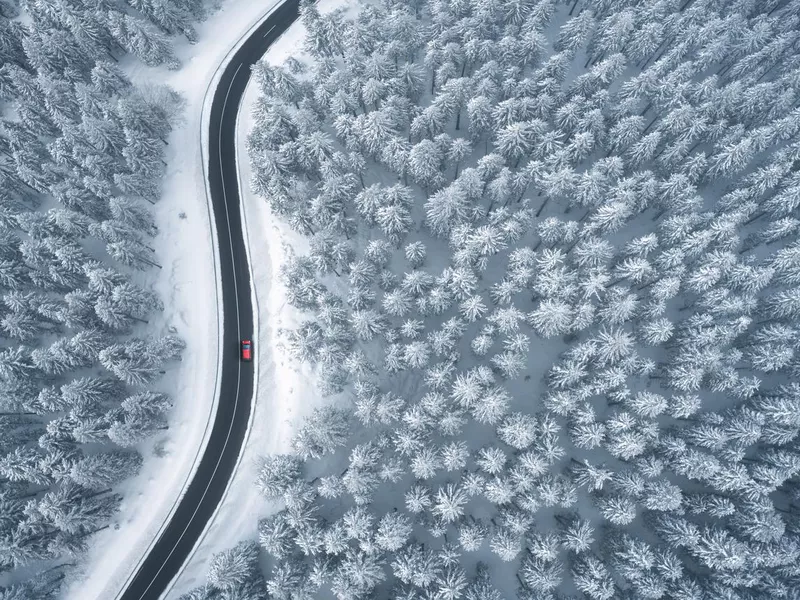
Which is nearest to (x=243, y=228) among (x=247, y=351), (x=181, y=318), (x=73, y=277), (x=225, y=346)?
(x=181, y=318)

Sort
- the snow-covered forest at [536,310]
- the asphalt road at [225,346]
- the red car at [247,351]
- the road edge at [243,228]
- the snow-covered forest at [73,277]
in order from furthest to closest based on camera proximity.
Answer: the red car at [247,351]
the road edge at [243,228]
the asphalt road at [225,346]
the snow-covered forest at [73,277]
the snow-covered forest at [536,310]

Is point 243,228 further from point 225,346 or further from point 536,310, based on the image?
point 536,310

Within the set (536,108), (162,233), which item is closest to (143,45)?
(162,233)

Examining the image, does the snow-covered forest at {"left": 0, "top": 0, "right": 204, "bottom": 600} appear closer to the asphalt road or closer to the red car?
the asphalt road

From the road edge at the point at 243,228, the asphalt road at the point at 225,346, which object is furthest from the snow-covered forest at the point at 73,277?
the asphalt road at the point at 225,346

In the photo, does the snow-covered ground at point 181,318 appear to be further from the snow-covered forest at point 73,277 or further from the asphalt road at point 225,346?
the snow-covered forest at point 73,277

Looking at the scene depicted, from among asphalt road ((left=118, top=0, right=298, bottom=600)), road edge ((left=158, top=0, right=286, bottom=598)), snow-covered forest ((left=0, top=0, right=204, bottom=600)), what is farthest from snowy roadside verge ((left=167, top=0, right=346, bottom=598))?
snow-covered forest ((left=0, top=0, right=204, bottom=600))
